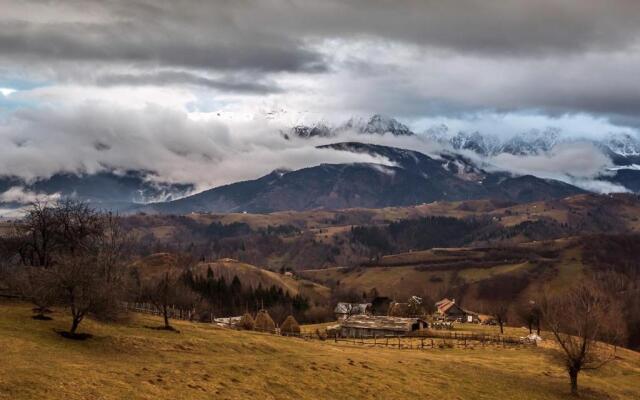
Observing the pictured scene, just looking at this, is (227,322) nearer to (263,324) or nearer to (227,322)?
(227,322)

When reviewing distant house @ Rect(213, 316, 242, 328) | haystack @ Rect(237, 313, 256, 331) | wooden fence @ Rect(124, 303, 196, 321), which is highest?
wooden fence @ Rect(124, 303, 196, 321)

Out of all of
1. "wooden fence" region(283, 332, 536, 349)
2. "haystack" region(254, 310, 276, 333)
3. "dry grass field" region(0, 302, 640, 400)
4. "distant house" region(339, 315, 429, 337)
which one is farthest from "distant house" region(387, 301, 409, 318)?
"dry grass field" region(0, 302, 640, 400)

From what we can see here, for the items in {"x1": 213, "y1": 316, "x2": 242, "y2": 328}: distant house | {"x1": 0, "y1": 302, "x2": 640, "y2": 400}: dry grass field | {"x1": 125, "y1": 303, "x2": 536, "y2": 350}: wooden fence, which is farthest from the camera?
{"x1": 213, "y1": 316, "x2": 242, "y2": 328}: distant house

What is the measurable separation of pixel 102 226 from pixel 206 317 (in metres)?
54.1

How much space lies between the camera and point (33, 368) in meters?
48.6

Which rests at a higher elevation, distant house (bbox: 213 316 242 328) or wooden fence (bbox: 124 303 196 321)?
wooden fence (bbox: 124 303 196 321)

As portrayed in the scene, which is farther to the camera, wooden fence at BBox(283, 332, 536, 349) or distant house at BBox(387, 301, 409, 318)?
distant house at BBox(387, 301, 409, 318)

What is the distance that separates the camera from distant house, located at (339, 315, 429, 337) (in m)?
146

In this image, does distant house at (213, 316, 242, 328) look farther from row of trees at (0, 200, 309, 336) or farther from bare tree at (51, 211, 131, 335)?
bare tree at (51, 211, 131, 335)

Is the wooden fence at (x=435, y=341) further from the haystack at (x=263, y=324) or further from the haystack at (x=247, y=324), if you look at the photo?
the haystack at (x=247, y=324)

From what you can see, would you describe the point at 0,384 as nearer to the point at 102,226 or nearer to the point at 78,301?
the point at 78,301

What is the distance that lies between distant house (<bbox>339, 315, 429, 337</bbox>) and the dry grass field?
43131 millimetres

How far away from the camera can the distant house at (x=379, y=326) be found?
14588 centimetres

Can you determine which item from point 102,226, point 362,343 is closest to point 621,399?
point 362,343
